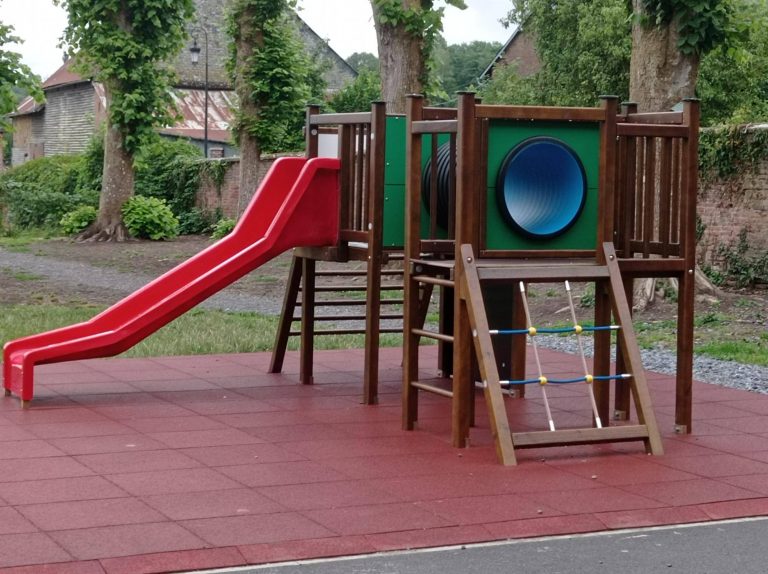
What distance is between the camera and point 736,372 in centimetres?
1020

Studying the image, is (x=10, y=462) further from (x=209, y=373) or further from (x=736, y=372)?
(x=736, y=372)

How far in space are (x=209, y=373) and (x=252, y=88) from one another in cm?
1853

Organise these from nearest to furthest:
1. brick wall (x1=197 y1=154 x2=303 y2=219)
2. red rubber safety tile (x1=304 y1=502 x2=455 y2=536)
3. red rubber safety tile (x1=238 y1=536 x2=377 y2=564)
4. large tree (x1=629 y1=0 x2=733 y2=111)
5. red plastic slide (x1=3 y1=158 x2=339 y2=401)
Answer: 1. red rubber safety tile (x1=238 y1=536 x2=377 y2=564)
2. red rubber safety tile (x1=304 y1=502 x2=455 y2=536)
3. red plastic slide (x1=3 y1=158 x2=339 y2=401)
4. large tree (x1=629 y1=0 x2=733 y2=111)
5. brick wall (x1=197 y1=154 x2=303 y2=219)

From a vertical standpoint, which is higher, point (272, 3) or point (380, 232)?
point (272, 3)

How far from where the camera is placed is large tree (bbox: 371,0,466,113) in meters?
17.1

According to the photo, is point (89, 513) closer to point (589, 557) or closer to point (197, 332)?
point (589, 557)

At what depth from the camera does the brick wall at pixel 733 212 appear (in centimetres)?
1596

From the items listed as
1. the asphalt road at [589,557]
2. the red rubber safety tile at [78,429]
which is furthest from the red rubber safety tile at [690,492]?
the red rubber safety tile at [78,429]

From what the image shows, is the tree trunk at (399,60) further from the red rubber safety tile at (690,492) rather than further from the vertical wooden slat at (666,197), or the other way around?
the red rubber safety tile at (690,492)

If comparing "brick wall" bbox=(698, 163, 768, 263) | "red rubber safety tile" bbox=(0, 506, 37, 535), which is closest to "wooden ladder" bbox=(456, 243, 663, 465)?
"red rubber safety tile" bbox=(0, 506, 37, 535)

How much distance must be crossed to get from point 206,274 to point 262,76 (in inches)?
775

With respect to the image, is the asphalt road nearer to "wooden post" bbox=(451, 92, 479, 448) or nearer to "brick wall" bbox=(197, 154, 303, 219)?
"wooden post" bbox=(451, 92, 479, 448)

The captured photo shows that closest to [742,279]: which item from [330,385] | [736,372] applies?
[736,372]

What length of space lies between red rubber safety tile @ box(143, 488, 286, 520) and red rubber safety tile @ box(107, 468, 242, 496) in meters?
0.11
